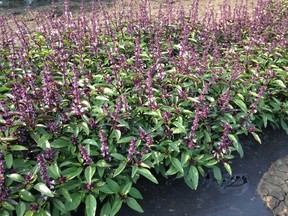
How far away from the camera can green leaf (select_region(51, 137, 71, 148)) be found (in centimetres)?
348

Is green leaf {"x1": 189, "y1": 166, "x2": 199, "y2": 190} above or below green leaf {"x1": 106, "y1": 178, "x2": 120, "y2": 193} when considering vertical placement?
below

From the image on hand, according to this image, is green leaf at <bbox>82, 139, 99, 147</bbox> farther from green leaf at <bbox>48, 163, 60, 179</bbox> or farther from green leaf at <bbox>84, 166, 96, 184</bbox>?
green leaf at <bbox>48, 163, 60, 179</bbox>

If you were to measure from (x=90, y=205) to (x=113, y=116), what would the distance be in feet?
3.42

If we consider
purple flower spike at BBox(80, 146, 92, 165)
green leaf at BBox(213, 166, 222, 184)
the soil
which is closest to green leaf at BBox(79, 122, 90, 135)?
purple flower spike at BBox(80, 146, 92, 165)

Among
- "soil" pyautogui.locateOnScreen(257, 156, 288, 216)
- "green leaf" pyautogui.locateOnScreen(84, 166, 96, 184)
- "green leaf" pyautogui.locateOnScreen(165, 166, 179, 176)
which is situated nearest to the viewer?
"green leaf" pyautogui.locateOnScreen(84, 166, 96, 184)

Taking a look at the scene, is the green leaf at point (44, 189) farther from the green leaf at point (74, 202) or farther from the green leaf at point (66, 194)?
the green leaf at point (74, 202)

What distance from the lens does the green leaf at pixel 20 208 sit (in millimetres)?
2914

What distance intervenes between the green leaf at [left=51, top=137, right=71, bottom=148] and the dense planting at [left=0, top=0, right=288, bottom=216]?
0.02 meters

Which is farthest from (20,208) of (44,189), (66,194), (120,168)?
(120,168)

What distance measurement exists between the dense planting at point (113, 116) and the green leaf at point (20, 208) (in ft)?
0.03

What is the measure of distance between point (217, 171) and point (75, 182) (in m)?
1.73

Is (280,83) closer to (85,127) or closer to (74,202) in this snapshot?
(85,127)

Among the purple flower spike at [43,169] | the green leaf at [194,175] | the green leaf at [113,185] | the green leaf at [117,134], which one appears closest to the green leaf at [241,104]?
the green leaf at [194,175]

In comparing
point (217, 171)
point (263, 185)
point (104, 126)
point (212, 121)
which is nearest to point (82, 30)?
point (104, 126)
